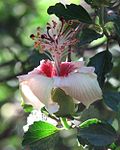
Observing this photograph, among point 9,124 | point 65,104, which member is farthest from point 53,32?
point 9,124

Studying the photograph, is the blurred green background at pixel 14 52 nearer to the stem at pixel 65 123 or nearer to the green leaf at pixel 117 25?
the green leaf at pixel 117 25

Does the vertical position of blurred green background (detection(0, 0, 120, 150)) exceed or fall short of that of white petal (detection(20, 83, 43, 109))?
it falls short

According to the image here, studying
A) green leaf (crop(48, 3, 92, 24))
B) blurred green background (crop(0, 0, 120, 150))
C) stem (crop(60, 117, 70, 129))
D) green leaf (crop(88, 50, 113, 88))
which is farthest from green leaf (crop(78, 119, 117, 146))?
blurred green background (crop(0, 0, 120, 150))

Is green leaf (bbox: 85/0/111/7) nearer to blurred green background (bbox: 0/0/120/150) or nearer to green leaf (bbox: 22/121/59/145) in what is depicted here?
green leaf (bbox: 22/121/59/145)

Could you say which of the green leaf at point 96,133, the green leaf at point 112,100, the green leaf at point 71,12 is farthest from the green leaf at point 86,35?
the green leaf at point 96,133

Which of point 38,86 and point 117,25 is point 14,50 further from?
point 38,86
